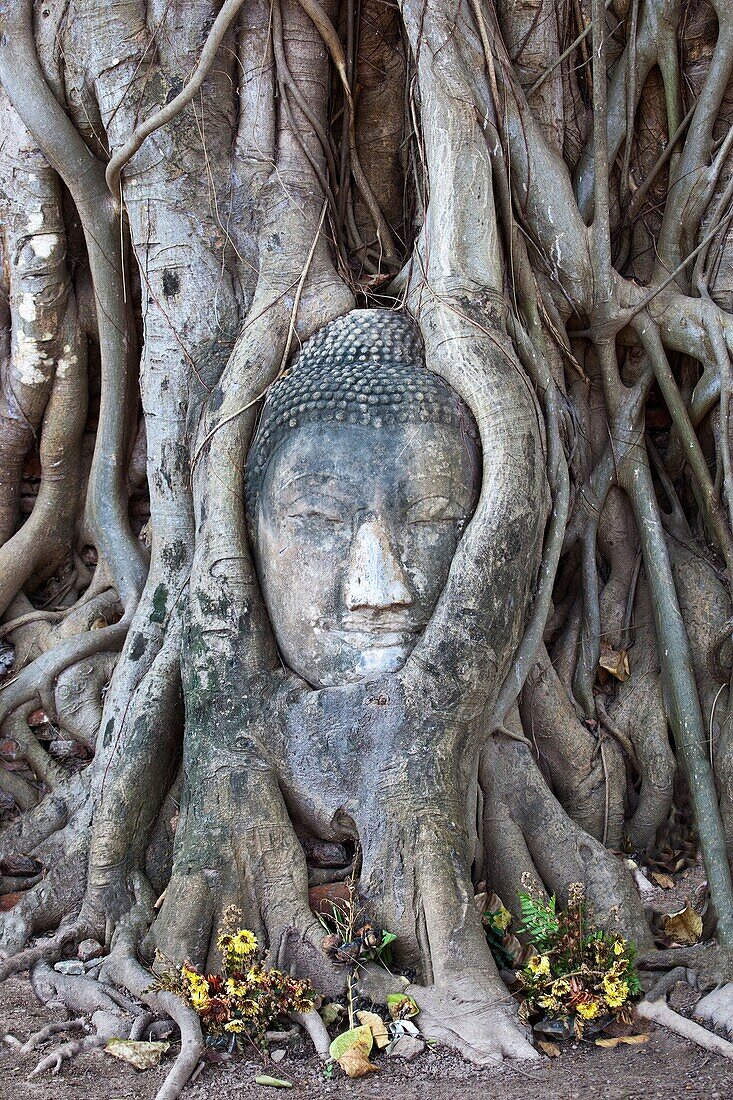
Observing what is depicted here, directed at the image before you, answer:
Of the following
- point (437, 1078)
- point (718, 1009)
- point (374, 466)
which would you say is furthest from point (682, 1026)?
point (374, 466)

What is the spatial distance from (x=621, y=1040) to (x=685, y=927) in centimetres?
63

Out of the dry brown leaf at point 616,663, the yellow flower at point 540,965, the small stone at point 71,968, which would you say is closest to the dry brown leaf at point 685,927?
the yellow flower at point 540,965

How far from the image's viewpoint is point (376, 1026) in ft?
8.08

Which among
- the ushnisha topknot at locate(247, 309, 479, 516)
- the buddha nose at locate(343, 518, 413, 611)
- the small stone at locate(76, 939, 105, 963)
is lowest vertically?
the small stone at locate(76, 939, 105, 963)

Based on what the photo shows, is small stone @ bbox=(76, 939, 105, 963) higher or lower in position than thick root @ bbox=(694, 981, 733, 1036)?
higher

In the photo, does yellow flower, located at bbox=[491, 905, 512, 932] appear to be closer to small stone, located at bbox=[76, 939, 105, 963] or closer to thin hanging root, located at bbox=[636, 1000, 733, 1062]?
thin hanging root, located at bbox=[636, 1000, 733, 1062]

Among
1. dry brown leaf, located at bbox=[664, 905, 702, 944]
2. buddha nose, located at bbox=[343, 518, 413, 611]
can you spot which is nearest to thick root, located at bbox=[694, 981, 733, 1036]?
dry brown leaf, located at bbox=[664, 905, 702, 944]

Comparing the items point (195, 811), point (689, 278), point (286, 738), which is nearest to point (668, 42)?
point (689, 278)

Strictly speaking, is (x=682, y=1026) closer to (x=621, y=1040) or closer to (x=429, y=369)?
(x=621, y=1040)

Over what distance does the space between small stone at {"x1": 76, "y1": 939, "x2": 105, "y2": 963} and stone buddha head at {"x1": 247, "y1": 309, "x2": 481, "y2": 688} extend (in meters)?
1.01

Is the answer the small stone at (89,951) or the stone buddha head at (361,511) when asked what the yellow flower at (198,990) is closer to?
the small stone at (89,951)

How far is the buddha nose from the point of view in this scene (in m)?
2.93

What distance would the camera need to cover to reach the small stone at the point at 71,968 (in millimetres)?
2939

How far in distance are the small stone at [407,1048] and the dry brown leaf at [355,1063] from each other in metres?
0.07
